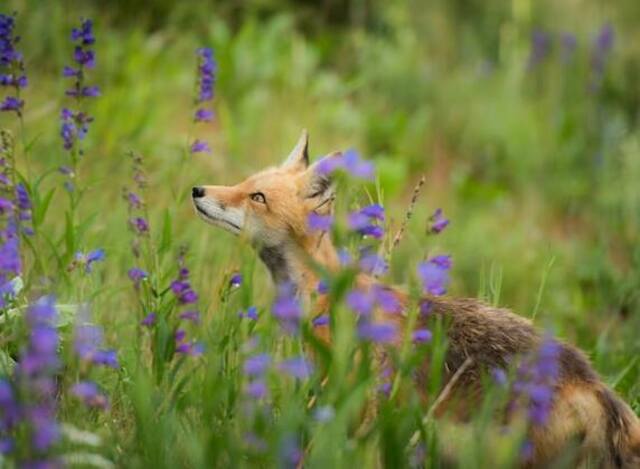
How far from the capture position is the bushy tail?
3584 millimetres

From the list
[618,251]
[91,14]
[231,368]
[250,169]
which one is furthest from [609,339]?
[91,14]

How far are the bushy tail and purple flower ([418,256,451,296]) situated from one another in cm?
71

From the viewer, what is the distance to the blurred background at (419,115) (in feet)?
22.4

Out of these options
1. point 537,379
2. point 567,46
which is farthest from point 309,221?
point 567,46

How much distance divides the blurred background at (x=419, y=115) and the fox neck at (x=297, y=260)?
0.57 metres

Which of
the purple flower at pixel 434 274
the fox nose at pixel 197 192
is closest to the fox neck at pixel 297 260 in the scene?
the fox nose at pixel 197 192

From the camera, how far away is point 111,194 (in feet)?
20.9

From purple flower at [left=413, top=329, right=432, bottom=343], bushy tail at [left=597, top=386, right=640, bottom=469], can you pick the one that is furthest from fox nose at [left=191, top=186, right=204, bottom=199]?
bushy tail at [left=597, top=386, right=640, bottom=469]

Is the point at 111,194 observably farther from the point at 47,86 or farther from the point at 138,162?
the point at 138,162

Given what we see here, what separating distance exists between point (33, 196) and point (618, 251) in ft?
16.7

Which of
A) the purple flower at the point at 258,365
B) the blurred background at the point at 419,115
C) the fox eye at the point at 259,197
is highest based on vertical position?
the purple flower at the point at 258,365

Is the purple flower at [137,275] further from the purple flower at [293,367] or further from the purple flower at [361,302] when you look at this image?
the purple flower at [361,302]

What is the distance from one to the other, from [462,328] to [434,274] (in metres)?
1.08

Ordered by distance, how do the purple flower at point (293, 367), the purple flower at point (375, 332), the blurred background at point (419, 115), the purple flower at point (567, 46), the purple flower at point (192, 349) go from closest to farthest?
the purple flower at point (375, 332)
the purple flower at point (293, 367)
the purple flower at point (192, 349)
the blurred background at point (419, 115)
the purple flower at point (567, 46)
